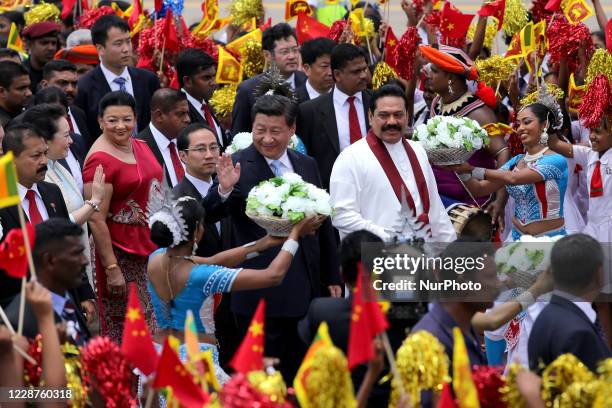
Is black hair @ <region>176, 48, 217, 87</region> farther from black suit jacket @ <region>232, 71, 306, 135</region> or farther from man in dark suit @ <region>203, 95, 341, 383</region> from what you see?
man in dark suit @ <region>203, 95, 341, 383</region>

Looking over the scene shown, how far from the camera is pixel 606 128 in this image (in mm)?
9469

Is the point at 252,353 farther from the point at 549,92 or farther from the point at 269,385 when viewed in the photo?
the point at 549,92

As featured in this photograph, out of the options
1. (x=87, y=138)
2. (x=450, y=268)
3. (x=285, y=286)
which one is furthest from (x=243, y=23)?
(x=450, y=268)

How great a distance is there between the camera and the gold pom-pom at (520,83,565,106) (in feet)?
33.0

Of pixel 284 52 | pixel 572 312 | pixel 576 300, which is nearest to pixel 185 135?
pixel 284 52

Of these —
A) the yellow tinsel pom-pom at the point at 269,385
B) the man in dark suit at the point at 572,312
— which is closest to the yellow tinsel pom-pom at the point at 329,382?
the yellow tinsel pom-pom at the point at 269,385

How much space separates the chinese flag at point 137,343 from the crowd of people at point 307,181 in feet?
0.19

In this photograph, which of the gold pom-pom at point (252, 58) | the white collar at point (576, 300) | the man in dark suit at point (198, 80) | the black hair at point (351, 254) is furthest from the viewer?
the gold pom-pom at point (252, 58)

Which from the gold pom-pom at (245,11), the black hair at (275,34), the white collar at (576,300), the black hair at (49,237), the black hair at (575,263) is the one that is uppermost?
the gold pom-pom at (245,11)

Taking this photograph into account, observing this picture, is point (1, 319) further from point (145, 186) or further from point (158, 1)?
point (158, 1)

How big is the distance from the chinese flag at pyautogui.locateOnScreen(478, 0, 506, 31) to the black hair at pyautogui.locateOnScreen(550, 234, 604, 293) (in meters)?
6.28

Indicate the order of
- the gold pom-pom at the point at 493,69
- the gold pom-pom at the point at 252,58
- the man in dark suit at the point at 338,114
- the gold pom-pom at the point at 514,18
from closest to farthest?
the man in dark suit at the point at 338,114 < the gold pom-pom at the point at 493,69 < the gold pom-pom at the point at 252,58 < the gold pom-pom at the point at 514,18

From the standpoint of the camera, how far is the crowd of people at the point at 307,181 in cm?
557

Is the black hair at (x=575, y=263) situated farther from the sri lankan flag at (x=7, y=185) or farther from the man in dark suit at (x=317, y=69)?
the man in dark suit at (x=317, y=69)
